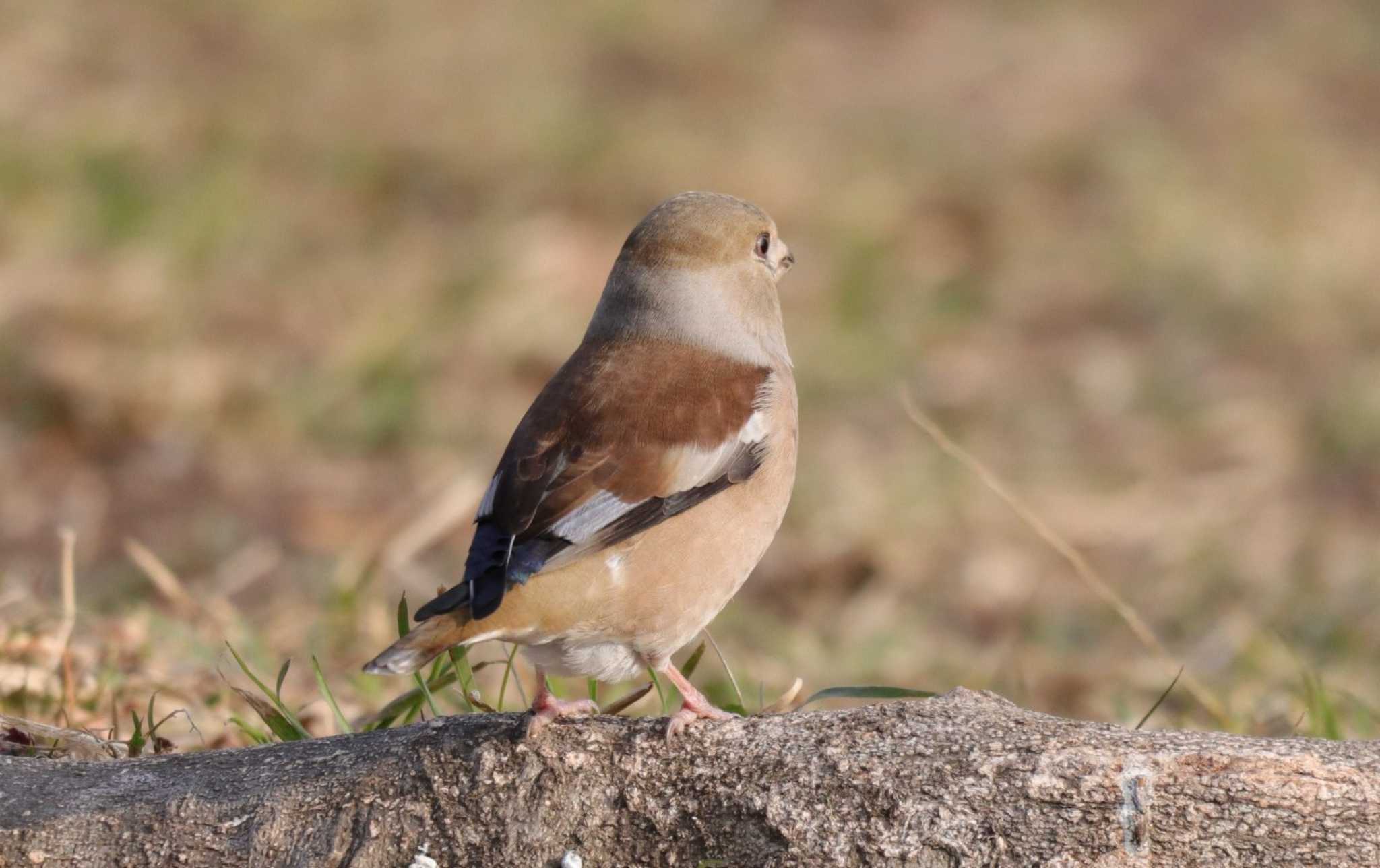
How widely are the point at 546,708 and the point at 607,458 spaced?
619mm

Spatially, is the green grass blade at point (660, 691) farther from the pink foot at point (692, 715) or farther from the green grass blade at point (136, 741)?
the green grass blade at point (136, 741)

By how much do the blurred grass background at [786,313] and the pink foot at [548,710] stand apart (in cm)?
126

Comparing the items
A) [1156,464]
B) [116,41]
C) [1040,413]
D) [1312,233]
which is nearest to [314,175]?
[116,41]

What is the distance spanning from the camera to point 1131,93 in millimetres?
15156

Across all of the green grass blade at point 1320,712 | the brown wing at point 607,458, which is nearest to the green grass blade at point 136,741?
the brown wing at point 607,458

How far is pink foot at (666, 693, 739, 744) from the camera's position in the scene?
3.27m

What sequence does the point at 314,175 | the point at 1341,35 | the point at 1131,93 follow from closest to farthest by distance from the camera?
the point at 314,175 < the point at 1131,93 < the point at 1341,35

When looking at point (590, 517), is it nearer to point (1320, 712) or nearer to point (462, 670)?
point (462, 670)

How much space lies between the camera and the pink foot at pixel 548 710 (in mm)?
3295

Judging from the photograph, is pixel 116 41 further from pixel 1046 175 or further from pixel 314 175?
pixel 1046 175

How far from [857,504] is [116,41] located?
22.2 feet

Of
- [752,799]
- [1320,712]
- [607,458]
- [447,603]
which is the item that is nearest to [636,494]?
[607,458]

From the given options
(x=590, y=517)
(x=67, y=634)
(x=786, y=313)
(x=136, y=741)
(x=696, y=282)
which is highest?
(x=786, y=313)

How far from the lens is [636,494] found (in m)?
3.72
